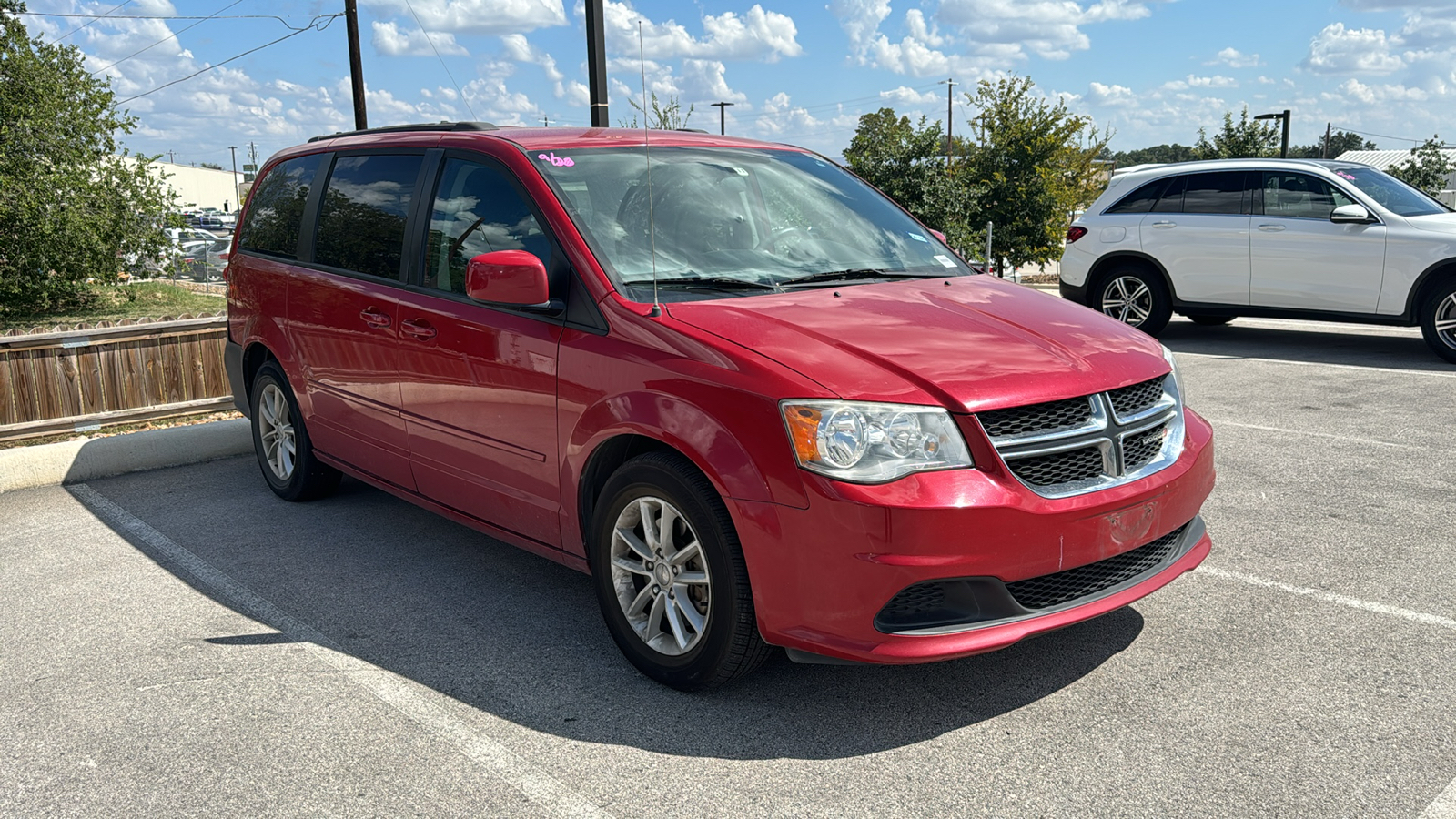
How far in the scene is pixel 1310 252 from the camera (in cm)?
1030

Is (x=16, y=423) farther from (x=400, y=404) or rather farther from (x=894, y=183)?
(x=894, y=183)

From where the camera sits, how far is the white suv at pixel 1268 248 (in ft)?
32.1

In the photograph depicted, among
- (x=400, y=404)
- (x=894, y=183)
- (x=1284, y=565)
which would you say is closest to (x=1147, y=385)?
(x=1284, y=565)

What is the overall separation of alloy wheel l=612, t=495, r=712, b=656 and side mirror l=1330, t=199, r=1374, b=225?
883 centimetres

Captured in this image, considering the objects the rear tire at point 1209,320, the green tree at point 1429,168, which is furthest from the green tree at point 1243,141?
the rear tire at point 1209,320

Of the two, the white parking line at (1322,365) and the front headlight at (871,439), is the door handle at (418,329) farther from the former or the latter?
the white parking line at (1322,365)

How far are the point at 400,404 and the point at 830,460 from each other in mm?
2423

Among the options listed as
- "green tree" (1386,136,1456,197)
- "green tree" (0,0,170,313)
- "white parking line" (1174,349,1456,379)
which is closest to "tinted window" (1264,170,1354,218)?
"white parking line" (1174,349,1456,379)

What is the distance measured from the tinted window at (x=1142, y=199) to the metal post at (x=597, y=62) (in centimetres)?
555

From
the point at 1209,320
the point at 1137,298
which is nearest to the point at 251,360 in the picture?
the point at 1137,298

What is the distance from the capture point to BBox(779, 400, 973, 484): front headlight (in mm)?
3125

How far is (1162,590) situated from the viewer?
174 inches

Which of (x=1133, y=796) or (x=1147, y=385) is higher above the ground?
(x=1147, y=385)

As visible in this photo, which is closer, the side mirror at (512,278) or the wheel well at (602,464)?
the wheel well at (602,464)
